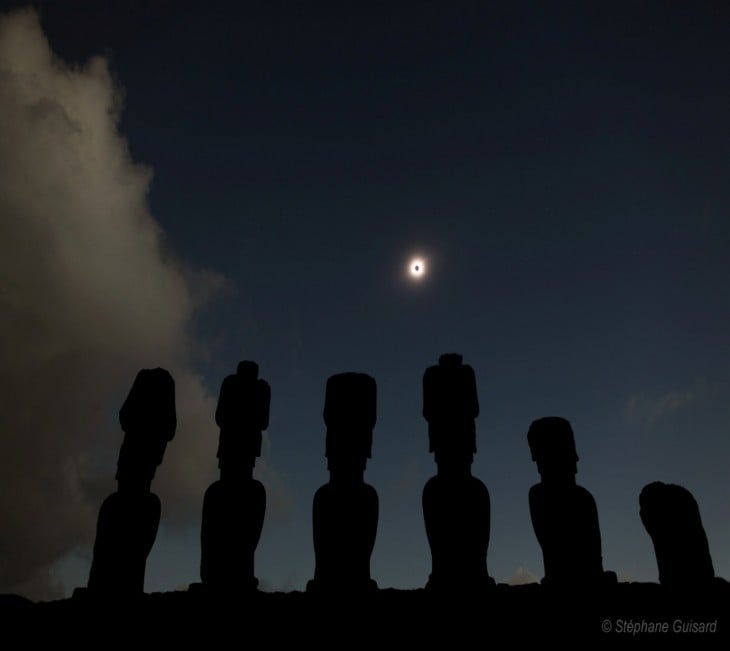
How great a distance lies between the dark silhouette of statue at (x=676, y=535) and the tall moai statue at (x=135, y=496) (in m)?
8.65

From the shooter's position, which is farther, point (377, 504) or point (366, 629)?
point (377, 504)

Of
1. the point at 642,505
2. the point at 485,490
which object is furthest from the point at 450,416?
the point at 642,505

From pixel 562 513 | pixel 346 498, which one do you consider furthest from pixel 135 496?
pixel 562 513

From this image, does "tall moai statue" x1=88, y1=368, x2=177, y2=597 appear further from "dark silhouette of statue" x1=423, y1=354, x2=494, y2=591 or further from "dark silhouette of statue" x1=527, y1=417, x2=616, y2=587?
"dark silhouette of statue" x1=527, y1=417, x2=616, y2=587

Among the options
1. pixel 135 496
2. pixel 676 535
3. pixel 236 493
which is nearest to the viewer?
pixel 676 535

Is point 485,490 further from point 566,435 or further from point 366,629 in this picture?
point 366,629

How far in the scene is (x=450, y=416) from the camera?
35.6ft

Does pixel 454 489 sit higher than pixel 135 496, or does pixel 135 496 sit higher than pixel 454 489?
pixel 454 489

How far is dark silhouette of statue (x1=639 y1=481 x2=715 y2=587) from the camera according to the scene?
32.5ft

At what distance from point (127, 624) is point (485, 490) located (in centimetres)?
598

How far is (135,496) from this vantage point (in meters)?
10.7

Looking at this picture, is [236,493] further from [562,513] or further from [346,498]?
[562,513]

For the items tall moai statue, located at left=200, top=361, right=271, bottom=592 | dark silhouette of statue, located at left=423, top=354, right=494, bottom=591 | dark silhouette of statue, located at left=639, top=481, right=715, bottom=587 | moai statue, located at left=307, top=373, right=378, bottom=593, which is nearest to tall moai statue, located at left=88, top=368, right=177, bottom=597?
tall moai statue, located at left=200, top=361, right=271, bottom=592

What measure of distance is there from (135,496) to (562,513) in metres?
7.42
